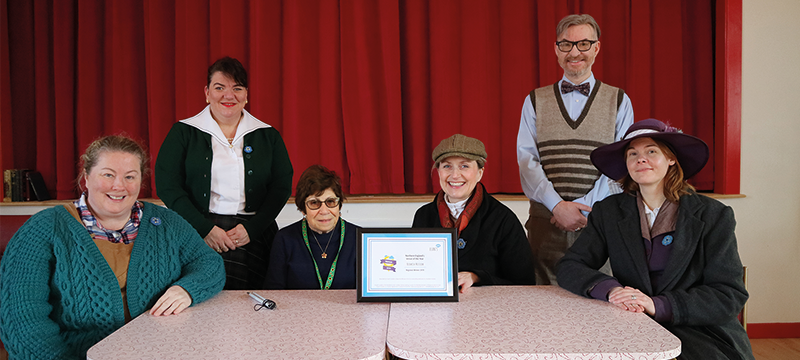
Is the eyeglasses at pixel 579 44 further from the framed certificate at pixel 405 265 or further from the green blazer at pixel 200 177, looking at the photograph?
the green blazer at pixel 200 177

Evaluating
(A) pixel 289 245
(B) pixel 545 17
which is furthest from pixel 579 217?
(B) pixel 545 17

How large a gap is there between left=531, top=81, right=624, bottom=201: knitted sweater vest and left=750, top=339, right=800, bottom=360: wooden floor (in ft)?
6.22

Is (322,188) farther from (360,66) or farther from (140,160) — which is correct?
(360,66)

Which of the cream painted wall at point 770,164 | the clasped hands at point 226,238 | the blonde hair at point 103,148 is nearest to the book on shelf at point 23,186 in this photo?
the clasped hands at point 226,238

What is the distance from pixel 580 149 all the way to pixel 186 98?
9.63 feet

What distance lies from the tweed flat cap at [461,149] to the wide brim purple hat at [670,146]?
44 cm

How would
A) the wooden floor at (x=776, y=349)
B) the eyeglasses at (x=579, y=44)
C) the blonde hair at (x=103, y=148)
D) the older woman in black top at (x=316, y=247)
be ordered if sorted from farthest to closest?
the wooden floor at (x=776, y=349)
the eyeglasses at (x=579, y=44)
the older woman in black top at (x=316, y=247)
the blonde hair at (x=103, y=148)

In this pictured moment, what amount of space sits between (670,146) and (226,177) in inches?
73.2

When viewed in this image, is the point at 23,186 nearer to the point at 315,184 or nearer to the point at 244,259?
the point at 244,259

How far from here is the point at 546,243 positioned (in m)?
2.40

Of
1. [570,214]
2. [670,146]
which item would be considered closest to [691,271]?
[670,146]

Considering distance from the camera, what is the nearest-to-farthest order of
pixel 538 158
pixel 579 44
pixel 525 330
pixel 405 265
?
1. pixel 525 330
2. pixel 405 265
3. pixel 579 44
4. pixel 538 158

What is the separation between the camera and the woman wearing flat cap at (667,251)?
1.53 meters

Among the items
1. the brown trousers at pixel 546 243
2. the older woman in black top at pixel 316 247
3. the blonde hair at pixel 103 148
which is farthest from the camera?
the brown trousers at pixel 546 243
